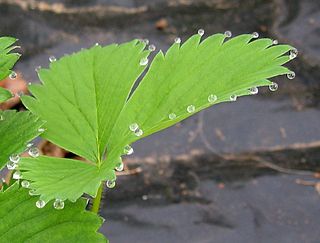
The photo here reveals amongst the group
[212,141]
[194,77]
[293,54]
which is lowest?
[194,77]

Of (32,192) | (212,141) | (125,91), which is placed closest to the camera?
(32,192)

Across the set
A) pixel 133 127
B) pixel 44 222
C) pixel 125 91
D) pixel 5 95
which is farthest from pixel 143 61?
pixel 44 222

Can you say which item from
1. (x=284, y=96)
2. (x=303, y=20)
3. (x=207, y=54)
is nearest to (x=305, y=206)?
(x=284, y=96)

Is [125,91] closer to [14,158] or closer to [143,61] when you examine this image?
[143,61]

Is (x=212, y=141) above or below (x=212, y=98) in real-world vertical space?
above

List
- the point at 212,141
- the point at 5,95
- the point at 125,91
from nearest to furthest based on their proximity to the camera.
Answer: the point at 5,95 < the point at 125,91 < the point at 212,141

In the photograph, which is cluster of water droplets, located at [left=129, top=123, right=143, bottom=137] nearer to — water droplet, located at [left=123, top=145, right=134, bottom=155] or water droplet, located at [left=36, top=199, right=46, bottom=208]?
water droplet, located at [left=123, top=145, right=134, bottom=155]

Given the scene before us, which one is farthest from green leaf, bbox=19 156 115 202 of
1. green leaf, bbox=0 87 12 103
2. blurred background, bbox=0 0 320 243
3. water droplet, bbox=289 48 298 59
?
blurred background, bbox=0 0 320 243

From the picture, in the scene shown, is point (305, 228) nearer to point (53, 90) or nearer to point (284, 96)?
point (284, 96)
